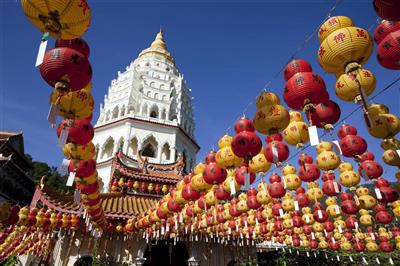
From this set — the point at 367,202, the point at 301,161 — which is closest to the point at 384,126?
the point at 301,161

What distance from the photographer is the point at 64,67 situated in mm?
3184

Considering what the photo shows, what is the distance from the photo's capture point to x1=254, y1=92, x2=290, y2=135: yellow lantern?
Result: 429cm

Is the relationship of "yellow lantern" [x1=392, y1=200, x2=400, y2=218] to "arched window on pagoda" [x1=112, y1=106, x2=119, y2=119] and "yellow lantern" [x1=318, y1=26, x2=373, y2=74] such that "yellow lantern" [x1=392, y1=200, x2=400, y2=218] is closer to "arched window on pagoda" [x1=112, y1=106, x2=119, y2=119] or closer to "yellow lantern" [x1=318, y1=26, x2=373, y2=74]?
"yellow lantern" [x1=318, y1=26, x2=373, y2=74]

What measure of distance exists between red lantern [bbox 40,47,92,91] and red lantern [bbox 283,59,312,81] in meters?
3.03

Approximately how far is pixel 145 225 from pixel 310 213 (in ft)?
21.2

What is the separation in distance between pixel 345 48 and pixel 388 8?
0.79 m

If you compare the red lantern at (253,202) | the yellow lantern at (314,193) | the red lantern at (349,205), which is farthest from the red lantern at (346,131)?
the red lantern at (253,202)

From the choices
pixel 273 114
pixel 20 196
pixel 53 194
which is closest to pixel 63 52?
pixel 273 114

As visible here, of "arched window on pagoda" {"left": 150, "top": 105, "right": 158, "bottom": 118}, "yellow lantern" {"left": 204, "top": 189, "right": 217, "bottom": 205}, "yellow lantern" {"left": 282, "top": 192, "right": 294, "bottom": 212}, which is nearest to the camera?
"yellow lantern" {"left": 204, "top": 189, "right": 217, "bottom": 205}

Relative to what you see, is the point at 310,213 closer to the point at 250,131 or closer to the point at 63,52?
the point at 250,131

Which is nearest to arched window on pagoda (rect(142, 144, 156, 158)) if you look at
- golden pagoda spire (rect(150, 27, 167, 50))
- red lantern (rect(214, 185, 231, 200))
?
golden pagoda spire (rect(150, 27, 167, 50))

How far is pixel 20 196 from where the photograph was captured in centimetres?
2475

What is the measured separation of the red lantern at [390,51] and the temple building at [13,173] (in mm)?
23615

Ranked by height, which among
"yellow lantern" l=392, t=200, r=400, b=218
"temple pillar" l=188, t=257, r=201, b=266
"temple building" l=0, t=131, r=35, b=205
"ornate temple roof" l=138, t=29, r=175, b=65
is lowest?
"temple pillar" l=188, t=257, r=201, b=266
